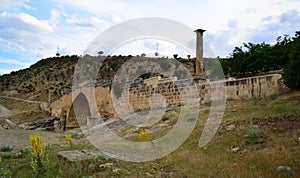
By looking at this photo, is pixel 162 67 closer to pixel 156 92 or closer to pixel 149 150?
pixel 156 92

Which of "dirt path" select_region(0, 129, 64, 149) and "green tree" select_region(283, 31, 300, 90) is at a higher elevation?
"green tree" select_region(283, 31, 300, 90)

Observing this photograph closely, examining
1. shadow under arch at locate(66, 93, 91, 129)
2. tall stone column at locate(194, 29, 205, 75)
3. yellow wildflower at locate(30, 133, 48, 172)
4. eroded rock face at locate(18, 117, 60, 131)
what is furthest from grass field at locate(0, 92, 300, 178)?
shadow under arch at locate(66, 93, 91, 129)

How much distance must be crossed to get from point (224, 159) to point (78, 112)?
23.0 m

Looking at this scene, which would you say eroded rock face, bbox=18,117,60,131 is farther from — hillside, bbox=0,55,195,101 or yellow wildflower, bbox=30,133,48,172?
yellow wildflower, bbox=30,133,48,172

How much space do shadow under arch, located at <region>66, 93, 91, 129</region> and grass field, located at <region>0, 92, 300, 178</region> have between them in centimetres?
1727

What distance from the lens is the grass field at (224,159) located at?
485 centimetres

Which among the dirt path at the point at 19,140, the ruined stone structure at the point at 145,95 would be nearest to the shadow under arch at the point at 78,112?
the ruined stone structure at the point at 145,95

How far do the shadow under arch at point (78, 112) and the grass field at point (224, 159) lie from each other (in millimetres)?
17269

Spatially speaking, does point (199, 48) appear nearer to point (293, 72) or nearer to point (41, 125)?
point (293, 72)

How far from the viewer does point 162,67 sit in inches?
1641

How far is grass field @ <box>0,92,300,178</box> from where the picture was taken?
4.85m

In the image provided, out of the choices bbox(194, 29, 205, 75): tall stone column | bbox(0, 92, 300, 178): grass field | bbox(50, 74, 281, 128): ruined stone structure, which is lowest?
bbox(0, 92, 300, 178): grass field

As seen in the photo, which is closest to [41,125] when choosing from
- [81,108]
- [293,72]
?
[81,108]

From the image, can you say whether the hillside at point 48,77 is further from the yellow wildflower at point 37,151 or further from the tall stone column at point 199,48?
the yellow wildflower at point 37,151
